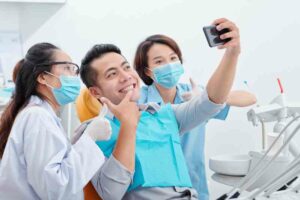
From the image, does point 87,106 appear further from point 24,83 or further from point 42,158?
point 42,158

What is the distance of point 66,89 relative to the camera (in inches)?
53.6

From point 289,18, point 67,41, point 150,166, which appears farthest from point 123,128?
point 289,18

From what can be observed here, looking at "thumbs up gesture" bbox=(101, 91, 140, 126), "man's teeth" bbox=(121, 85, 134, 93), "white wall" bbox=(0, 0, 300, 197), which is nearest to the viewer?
"thumbs up gesture" bbox=(101, 91, 140, 126)

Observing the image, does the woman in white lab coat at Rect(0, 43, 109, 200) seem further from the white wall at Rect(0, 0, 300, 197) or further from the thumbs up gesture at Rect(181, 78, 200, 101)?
the white wall at Rect(0, 0, 300, 197)

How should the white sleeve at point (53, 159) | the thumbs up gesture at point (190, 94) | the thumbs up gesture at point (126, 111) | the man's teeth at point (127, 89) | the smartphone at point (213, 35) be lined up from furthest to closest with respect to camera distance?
the thumbs up gesture at point (190, 94), the man's teeth at point (127, 89), the thumbs up gesture at point (126, 111), the white sleeve at point (53, 159), the smartphone at point (213, 35)

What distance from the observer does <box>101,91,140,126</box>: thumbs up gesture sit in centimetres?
116

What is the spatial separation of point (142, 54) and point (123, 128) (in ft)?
2.40

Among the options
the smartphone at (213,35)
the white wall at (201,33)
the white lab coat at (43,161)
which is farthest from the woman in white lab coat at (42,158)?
the white wall at (201,33)

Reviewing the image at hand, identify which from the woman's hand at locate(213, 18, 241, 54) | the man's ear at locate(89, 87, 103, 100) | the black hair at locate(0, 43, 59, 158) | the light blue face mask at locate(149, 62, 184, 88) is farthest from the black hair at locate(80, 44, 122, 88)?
the woman's hand at locate(213, 18, 241, 54)

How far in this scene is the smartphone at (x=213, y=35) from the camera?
0.95 m

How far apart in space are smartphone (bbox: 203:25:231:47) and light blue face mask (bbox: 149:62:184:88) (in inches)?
27.7

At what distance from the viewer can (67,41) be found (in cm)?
266

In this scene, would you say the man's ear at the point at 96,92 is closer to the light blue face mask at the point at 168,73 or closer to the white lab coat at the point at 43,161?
the white lab coat at the point at 43,161

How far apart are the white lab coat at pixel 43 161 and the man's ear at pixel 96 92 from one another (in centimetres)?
24
